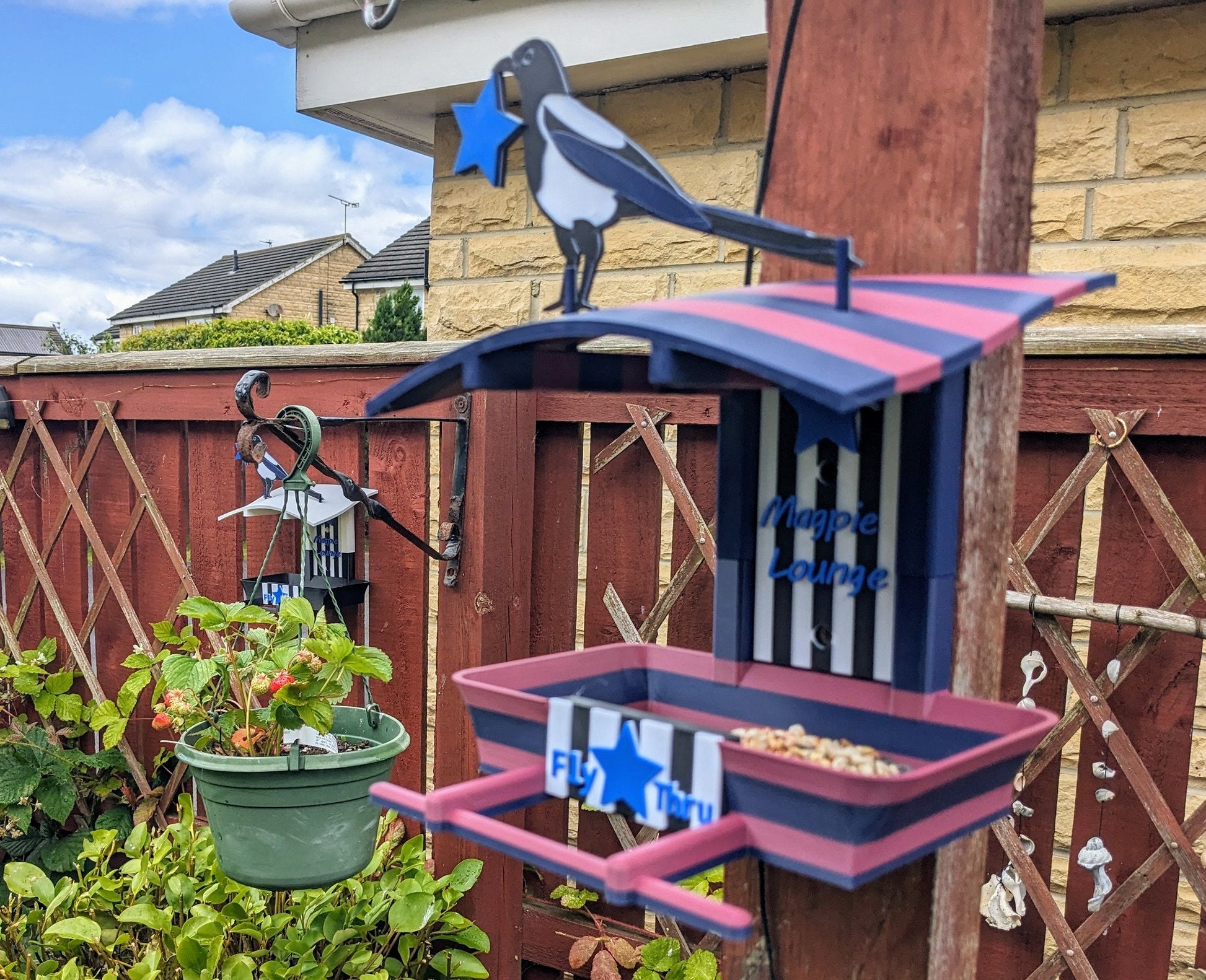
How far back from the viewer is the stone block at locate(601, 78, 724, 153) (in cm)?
267

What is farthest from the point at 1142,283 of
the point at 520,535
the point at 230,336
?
the point at 230,336

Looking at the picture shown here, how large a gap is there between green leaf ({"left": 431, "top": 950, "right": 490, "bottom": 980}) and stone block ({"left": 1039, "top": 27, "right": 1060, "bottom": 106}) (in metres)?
2.13


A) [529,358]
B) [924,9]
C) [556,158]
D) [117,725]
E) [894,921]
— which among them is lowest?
[117,725]

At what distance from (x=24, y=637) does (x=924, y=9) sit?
343cm

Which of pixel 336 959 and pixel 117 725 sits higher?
pixel 117 725

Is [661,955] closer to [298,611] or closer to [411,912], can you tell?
[411,912]

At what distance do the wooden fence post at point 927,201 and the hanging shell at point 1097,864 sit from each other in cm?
69

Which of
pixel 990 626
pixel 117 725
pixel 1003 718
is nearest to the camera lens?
pixel 1003 718

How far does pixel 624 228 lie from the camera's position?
108 inches

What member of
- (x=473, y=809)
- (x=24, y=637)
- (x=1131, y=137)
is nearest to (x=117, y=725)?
(x=24, y=637)

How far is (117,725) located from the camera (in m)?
2.64

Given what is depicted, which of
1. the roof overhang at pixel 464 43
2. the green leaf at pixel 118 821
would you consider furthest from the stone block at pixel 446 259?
the green leaf at pixel 118 821

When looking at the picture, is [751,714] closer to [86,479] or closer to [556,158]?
[556,158]

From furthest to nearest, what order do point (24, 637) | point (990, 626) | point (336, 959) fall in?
Answer: point (24, 637), point (336, 959), point (990, 626)
